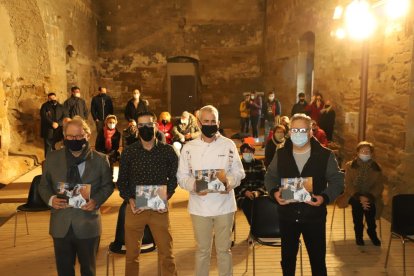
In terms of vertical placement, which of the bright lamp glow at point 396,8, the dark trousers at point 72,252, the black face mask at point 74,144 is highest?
the bright lamp glow at point 396,8

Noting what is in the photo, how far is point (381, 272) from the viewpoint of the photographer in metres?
4.73

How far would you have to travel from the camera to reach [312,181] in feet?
11.7

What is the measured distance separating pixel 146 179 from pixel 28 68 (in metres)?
7.79

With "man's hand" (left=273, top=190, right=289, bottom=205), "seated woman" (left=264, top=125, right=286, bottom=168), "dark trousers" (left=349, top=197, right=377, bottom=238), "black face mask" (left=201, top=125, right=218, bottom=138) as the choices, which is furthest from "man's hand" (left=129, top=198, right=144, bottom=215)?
"seated woman" (left=264, top=125, right=286, bottom=168)

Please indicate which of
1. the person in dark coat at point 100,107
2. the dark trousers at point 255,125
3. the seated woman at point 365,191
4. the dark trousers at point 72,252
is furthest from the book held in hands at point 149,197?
the dark trousers at point 255,125

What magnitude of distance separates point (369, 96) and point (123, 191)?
548cm

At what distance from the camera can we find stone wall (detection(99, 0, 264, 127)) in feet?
56.7

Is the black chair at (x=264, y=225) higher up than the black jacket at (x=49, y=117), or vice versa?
the black jacket at (x=49, y=117)

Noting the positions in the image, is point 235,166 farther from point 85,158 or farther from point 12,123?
point 12,123

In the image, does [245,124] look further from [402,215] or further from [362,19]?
[402,215]

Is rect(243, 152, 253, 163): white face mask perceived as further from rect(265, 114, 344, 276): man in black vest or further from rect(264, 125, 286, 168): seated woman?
rect(265, 114, 344, 276): man in black vest

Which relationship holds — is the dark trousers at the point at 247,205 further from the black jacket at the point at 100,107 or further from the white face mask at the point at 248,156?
the black jacket at the point at 100,107

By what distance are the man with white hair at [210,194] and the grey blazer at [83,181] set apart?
630mm

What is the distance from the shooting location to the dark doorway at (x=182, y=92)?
1781cm
